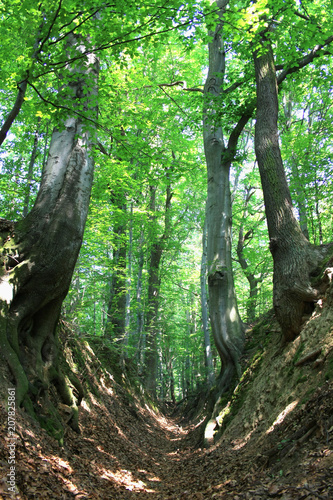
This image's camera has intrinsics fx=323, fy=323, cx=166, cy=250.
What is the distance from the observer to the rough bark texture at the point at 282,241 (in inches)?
222

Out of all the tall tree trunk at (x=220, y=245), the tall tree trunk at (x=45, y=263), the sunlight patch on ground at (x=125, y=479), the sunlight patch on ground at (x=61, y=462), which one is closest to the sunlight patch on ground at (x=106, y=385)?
the tall tree trunk at (x=220, y=245)

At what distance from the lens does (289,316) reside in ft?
18.7

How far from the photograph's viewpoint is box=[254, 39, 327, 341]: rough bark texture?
18.5 ft

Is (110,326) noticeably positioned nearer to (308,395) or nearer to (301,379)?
(301,379)

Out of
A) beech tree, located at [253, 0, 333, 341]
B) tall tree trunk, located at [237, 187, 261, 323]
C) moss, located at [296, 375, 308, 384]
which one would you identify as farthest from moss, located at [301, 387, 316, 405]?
tall tree trunk, located at [237, 187, 261, 323]

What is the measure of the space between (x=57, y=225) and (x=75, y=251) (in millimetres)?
532

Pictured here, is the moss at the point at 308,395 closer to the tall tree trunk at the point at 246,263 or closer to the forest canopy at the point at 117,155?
the forest canopy at the point at 117,155

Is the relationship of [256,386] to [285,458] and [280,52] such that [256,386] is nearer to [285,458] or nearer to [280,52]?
[285,458]

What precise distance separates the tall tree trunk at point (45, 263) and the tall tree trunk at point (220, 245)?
13.3ft

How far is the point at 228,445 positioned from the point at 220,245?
4.83m

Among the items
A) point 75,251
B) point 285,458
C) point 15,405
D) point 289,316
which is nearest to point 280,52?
point 289,316

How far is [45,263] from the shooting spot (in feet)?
16.7

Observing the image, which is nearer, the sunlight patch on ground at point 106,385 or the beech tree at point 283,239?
the beech tree at point 283,239

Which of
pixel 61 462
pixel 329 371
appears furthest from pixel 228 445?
pixel 61 462
